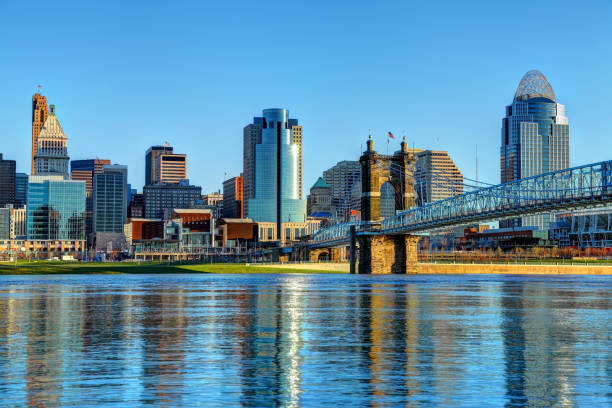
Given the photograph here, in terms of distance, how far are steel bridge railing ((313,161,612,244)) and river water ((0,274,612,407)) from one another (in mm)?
50290

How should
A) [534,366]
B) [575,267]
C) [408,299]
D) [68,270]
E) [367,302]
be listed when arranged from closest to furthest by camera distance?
[534,366], [367,302], [408,299], [68,270], [575,267]

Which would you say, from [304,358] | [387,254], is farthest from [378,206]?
[304,358]

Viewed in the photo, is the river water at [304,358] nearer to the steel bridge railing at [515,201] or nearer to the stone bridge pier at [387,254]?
the steel bridge railing at [515,201]

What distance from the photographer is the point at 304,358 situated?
22.5m

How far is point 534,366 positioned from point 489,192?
9316cm

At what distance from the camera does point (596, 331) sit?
30.2m

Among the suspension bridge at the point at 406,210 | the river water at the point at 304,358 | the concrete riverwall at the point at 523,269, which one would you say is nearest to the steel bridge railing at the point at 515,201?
the suspension bridge at the point at 406,210

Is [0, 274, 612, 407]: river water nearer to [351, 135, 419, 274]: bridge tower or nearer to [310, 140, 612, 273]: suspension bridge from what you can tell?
[310, 140, 612, 273]: suspension bridge

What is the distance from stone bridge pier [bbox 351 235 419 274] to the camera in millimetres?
131750

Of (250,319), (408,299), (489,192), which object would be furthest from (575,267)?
(250,319)

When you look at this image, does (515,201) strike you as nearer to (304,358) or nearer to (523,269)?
(523,269)

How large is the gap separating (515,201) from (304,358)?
300 ft

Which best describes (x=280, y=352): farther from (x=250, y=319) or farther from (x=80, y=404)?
(x=250, y=319)

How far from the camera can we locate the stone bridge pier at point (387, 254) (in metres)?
132
